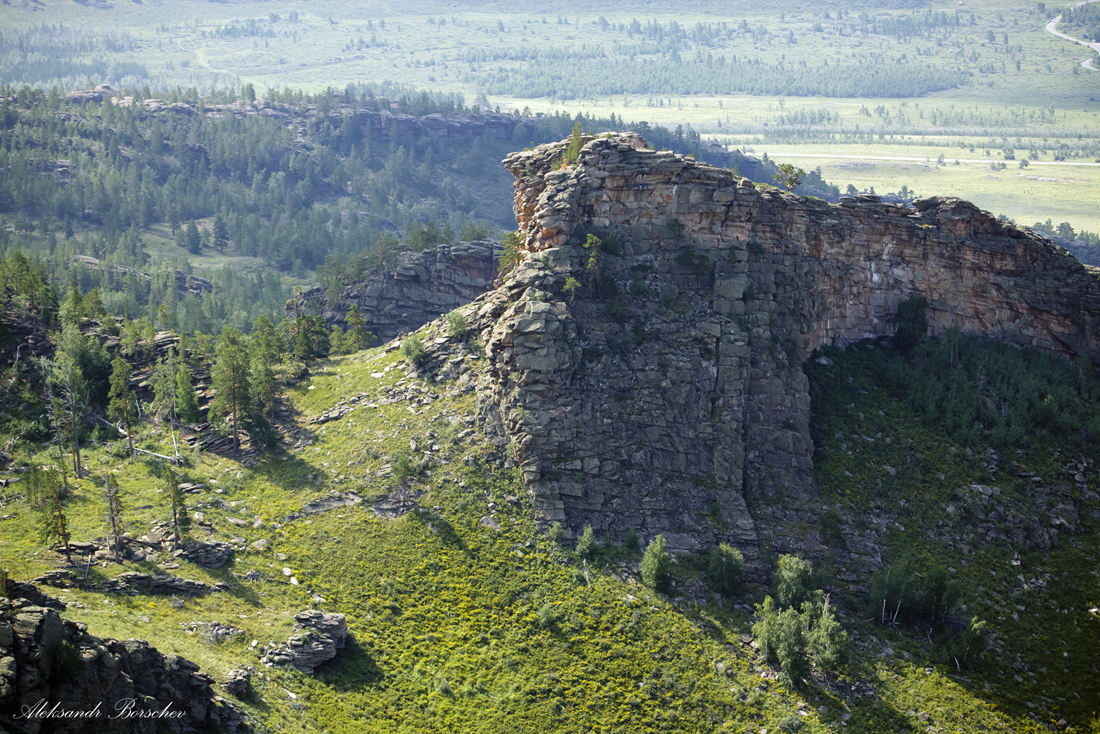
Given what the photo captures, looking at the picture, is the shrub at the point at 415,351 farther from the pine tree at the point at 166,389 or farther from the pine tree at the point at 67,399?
the pine tree at the point at 67,399

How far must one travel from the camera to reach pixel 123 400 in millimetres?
83500

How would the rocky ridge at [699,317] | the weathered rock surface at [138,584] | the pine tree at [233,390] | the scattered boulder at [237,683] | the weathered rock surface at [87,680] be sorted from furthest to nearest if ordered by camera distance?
the pine tree at [233,390] < the rocky ridge at [699,317] < the weathered rock surface at [138,584] < the scattered boulder at [237,683] < the weathered rock surface at [87,680]

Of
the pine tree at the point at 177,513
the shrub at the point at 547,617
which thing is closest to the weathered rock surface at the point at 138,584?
the pine tree at the point at 177,513

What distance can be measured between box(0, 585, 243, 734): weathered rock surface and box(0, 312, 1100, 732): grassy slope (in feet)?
17.1

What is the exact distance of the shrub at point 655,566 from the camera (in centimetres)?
6969

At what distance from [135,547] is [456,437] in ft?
89.6

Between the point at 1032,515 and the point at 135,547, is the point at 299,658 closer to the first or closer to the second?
the point at 135,547

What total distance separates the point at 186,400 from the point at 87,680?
45.9 metres

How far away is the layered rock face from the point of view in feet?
252

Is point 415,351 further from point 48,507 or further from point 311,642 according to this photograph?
point 48,507

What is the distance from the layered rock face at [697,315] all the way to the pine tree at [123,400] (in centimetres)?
3427

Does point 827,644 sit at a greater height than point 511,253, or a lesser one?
lesser

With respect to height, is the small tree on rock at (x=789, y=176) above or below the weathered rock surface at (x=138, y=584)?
above

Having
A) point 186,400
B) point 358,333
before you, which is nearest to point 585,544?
point 186,400
